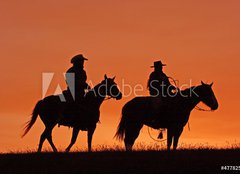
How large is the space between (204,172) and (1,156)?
7224 millimetres

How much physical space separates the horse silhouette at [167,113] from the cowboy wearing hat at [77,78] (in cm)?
201

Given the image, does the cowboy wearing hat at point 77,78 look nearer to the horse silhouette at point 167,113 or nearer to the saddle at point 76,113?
the saddle at point 76,113

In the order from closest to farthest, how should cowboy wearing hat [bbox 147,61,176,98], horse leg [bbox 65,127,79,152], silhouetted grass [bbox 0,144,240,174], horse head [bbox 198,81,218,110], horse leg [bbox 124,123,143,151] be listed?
silhouetted grass [bbox 0,144,240,174], horse leg [bbox 65,127,79,152], horse head [bbox 198,81,218,110], cowboy wearing hat [bbox 147,61,176,98], horse leg [bbox 124,123,143,151]

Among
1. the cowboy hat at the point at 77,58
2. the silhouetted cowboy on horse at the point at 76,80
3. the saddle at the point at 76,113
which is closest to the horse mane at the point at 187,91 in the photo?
the saddle at the point at 76,113

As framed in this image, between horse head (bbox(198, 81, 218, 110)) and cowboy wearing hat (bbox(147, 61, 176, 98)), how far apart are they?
A: 1.16 metres

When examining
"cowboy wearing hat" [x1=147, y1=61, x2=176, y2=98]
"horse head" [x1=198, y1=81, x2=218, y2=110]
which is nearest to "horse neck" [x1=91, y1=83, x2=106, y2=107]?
"cowboy wearing hat" [x1=147, y1=61, x2=176, y2=98]

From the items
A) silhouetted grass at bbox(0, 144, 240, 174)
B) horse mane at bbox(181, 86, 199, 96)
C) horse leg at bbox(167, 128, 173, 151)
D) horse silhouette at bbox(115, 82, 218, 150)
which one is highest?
horse mane at bbox(181, 86, 199, 96)

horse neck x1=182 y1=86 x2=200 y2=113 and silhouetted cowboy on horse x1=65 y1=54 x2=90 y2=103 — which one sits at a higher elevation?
silhouetted cowboy on horse x1=65 y1=54 x2=90 y2=103

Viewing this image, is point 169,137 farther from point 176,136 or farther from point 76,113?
point 76,113

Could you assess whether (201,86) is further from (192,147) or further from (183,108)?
(192,147)

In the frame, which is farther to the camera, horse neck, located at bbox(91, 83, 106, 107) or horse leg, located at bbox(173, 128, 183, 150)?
horse neck, located at bbox(91, 83, 106, 107)

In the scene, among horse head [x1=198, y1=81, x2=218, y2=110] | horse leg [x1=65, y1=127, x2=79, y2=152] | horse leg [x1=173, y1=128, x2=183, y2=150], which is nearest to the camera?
horse leg [x1=173, y1=128, x2=183, y2=150]

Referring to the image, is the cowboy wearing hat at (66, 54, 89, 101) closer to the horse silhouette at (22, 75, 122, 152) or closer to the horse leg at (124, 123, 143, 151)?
the horse silhouette at (22, 75, 122, 152)

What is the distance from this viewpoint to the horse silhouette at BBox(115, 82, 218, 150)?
79.9 feet
